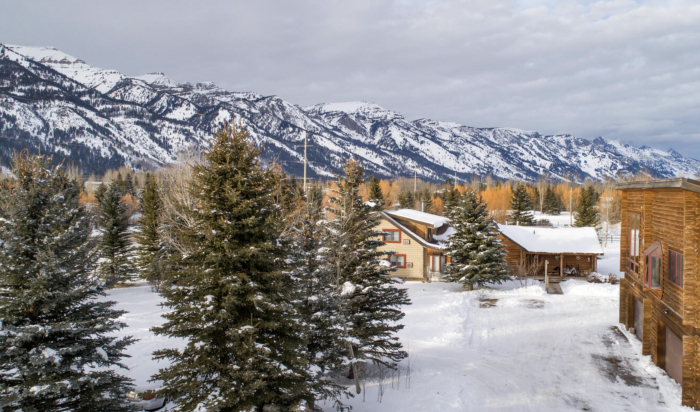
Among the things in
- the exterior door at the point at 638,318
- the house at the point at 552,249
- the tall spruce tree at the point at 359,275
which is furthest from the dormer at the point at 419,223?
the tall spruce tree at the point at 359,275

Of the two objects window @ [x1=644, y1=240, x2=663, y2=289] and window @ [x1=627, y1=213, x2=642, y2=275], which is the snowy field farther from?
window @ [x1=627, y1=213, x2=642, y2=275]

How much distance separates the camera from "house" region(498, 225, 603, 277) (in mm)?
33944

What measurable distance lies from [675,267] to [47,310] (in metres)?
18.5

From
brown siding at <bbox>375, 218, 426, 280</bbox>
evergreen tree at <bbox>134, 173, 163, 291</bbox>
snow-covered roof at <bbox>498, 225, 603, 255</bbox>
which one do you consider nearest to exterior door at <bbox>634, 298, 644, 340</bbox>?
snow-covered roof at <bbox>498, 225, 603, 255</bbox>

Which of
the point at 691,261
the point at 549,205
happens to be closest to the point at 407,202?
the point at 549,205

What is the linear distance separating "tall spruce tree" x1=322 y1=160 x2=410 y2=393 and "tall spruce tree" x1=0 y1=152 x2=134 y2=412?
24.3 feet

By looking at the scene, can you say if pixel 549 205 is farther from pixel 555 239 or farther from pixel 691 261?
pixel 691 261

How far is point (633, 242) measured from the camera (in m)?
18.3

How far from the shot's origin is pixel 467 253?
30.3 meters

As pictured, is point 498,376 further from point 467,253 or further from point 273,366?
Result: point 467,253

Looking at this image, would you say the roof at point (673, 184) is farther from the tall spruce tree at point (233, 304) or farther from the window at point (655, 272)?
the tall spruce tree at point (233, 304)

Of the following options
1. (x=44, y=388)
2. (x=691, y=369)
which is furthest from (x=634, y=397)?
(x=44, y=388)

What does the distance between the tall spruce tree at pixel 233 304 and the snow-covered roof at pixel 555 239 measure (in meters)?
30.7

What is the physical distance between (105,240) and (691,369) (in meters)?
38.2
